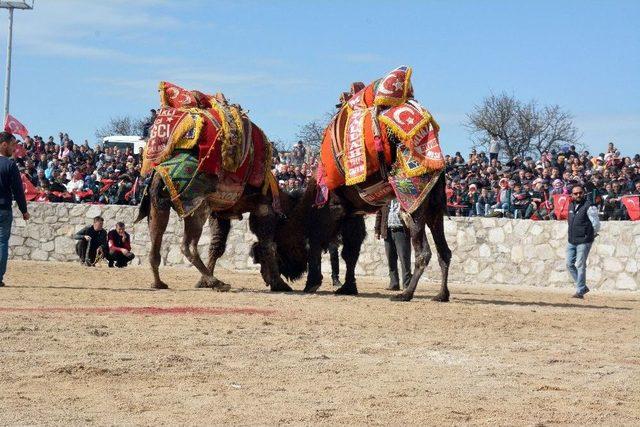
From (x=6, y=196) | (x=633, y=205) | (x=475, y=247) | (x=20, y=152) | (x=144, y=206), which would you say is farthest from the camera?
(x=20, y=152)

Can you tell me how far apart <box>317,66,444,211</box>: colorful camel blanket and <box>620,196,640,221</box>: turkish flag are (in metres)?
9.21

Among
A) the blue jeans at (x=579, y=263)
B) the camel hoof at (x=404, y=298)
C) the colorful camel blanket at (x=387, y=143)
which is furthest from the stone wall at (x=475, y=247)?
the camel hoof at (x=404, y=298)

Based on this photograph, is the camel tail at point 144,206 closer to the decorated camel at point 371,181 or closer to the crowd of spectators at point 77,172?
the decorated camel at point 371,181

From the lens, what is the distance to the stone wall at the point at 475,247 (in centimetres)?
2058

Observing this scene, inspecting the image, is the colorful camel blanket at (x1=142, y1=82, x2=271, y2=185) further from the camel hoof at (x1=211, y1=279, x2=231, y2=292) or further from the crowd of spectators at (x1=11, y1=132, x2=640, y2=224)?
the crowd of spectators at (x1=11, y1=132, x2=640, y2=224)

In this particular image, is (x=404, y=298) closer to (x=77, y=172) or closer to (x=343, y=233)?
(x=343, y=233)

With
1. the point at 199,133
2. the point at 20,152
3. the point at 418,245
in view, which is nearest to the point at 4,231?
the point at 199,133

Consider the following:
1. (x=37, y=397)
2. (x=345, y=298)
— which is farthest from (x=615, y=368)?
(x=345, y=298)

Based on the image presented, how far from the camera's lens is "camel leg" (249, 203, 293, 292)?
1487 cm

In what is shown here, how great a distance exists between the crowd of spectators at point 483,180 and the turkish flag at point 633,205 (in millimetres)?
218

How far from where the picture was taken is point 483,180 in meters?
25.8

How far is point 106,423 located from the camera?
6.00 m

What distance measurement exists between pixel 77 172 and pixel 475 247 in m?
12.5

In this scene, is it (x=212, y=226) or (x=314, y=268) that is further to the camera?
(x=212, y=226)
